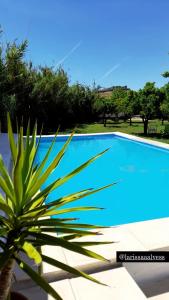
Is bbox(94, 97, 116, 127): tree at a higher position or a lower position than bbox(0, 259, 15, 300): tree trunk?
higher

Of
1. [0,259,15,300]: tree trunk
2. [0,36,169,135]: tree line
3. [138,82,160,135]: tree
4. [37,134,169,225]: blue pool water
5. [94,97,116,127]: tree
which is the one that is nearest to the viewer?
[0,259,15,300]: tree trunk

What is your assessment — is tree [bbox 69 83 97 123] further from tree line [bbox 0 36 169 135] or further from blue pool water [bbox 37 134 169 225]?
blue pool water [bbox 37 134 169 225]

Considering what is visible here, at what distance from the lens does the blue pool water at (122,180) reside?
23.9ft

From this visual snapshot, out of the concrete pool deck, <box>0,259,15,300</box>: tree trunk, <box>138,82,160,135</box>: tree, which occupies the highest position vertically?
<box>138,82,160,135</box>: tree

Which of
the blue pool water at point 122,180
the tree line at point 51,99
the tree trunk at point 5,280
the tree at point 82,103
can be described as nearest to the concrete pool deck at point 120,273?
the tree trunk at point 5,280

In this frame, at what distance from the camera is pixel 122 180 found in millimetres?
9867

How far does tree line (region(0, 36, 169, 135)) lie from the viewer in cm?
1602

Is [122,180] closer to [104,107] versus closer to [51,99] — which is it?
[51,99]

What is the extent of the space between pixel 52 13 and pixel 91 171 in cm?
1579

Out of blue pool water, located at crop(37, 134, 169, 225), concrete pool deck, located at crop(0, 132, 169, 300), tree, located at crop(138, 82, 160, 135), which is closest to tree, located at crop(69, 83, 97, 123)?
tree, located at crop(138, 82, 160, 135)

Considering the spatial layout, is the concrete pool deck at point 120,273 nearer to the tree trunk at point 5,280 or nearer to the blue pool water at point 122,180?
the tree trunk at point 5,280

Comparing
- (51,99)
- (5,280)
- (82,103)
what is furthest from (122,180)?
(82,103)

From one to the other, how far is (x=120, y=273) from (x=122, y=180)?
6490 millimetres

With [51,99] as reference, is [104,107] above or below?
below
